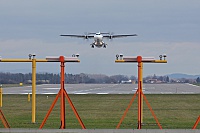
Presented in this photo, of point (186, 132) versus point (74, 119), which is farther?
point (74, 119)

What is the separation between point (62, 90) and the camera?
25047mm

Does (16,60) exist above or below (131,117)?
above

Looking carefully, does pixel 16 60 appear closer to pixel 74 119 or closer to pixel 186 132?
pixel 74 119

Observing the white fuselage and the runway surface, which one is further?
the white fuselage

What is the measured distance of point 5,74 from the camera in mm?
187375

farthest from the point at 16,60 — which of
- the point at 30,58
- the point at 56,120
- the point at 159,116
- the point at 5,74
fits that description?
the point at 5,74

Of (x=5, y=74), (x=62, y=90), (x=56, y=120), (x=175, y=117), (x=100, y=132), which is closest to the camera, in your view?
(x=100, y=132)

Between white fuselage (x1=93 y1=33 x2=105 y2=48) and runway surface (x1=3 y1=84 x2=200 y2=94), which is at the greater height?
white fuselage (x1=93 y1=33 x2=105 y2=48)

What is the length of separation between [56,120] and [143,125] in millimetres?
5566

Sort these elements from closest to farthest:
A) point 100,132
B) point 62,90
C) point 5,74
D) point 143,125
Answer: point 100,132 → point 62,90 → point 143,125 → point 5,74

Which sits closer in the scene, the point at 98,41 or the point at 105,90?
the point at 98,41

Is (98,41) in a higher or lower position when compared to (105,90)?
higher

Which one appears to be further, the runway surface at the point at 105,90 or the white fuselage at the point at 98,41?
the white fuselage at the point at 98,41

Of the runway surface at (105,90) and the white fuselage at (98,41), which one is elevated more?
the white fuselage at (98,41)
